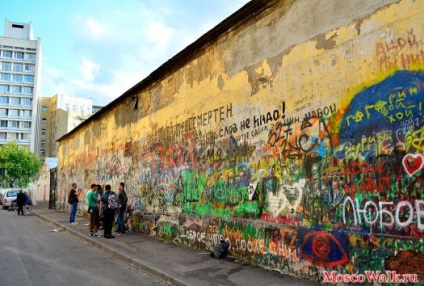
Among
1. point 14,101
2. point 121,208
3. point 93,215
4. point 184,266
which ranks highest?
point 14,101

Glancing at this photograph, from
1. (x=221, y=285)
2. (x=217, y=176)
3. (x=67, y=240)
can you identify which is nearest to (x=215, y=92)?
(x=217, y=176)

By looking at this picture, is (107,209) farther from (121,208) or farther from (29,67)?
(29,67)

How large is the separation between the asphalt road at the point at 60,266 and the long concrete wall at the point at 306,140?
84.3 inches

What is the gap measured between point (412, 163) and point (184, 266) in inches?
185

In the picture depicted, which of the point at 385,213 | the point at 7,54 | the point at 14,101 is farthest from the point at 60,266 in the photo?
the point at 7,54

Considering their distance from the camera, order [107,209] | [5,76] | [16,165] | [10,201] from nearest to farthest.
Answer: [107,209], [10,201], [16,165], [5,76]

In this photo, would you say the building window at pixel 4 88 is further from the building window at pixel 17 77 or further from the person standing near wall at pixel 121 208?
the person standing near wall at pixel 121 208

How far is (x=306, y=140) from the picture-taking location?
6.45 m

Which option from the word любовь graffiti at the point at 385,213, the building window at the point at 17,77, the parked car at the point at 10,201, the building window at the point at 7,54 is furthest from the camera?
the building window at the point at 17,77

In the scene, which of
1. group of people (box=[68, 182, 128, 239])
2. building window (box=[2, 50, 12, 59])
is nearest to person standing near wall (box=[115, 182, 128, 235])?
group of people (box=[68, 182, 128, 239])

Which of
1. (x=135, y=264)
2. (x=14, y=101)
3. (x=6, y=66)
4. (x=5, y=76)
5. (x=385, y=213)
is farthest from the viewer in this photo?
(x=6, y=66)

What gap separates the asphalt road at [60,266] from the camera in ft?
22.8

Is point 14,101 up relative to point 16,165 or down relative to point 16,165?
up

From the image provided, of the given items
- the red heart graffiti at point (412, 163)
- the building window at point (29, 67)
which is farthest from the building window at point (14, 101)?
the red heart graffiti at point (412, 163)
